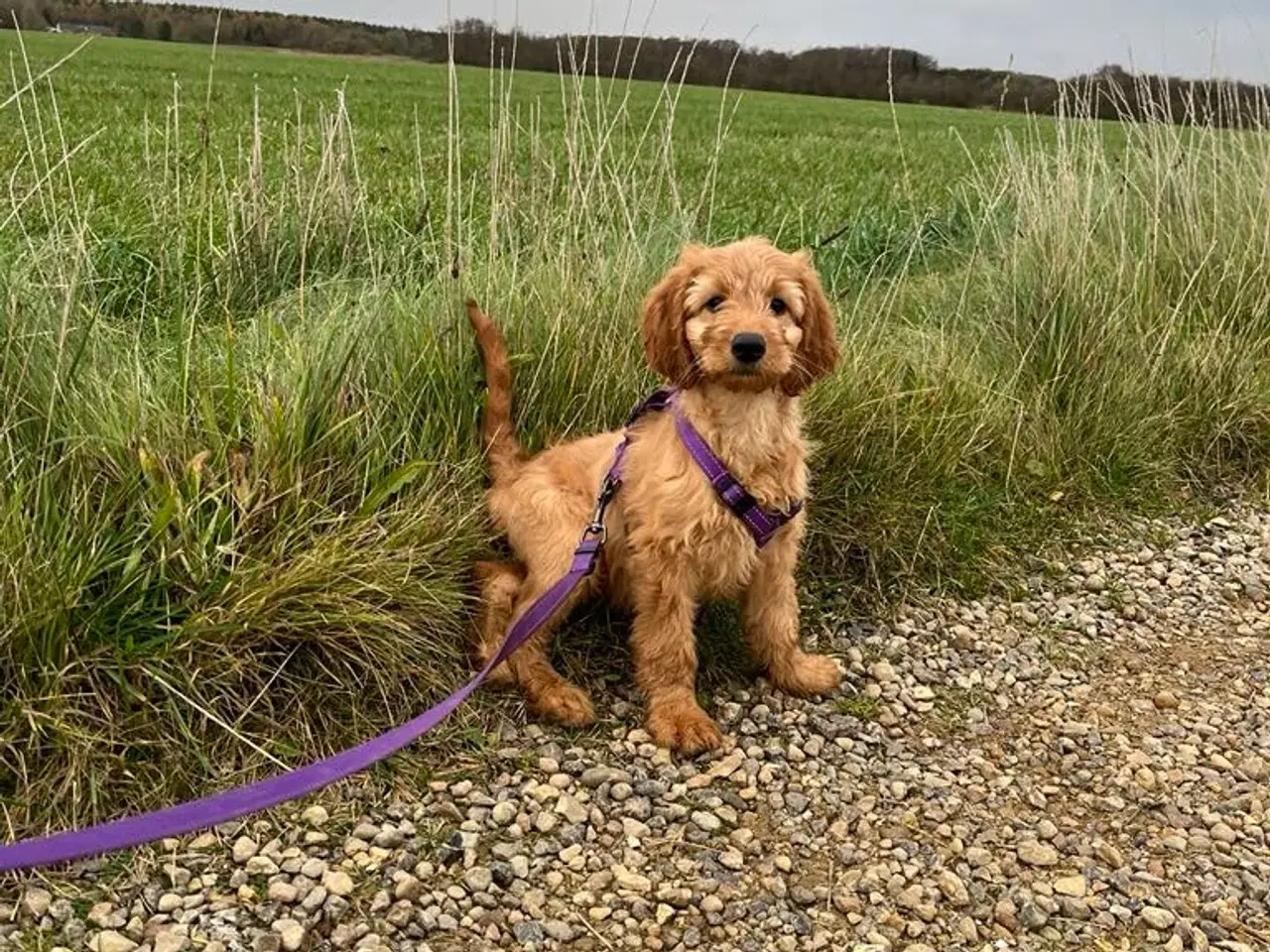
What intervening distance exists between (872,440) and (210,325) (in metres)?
2.59

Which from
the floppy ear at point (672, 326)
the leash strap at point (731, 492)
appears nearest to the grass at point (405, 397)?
the leash strap at point (731, 492)

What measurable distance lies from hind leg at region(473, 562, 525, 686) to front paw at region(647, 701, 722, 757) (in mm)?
420

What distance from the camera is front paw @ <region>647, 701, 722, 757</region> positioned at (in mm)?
3068

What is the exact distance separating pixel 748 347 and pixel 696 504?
465 millimetres

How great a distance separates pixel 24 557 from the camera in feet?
8.62

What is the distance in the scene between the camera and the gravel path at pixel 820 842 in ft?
7.97

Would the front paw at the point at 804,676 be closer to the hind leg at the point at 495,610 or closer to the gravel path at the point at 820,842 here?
the gravel path at the point at 820,842

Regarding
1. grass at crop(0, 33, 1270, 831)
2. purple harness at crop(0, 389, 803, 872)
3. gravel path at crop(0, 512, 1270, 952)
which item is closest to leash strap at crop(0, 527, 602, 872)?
purple harness at crop(0, 389, 803, 872)

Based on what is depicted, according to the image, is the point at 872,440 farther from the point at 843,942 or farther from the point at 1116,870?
the point at 843,942

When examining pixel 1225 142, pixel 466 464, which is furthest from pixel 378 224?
pixel 1225 142

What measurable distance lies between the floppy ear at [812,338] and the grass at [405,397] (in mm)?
941

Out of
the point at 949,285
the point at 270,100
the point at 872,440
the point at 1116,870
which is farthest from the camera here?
the point at 270,100

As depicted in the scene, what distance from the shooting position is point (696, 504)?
3.07m

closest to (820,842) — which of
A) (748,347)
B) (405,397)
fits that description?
(748,347)
